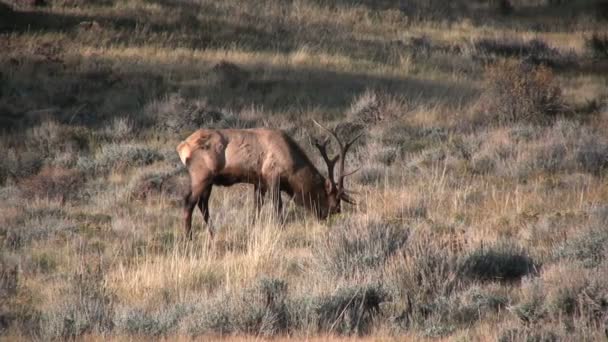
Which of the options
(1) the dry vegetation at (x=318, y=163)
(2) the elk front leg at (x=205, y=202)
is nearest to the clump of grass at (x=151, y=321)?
(1) the dry vegetation at (x=318, y=163)

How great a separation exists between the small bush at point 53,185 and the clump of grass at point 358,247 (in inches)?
224

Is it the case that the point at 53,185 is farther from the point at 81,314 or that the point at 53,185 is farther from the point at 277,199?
the point at 81,314

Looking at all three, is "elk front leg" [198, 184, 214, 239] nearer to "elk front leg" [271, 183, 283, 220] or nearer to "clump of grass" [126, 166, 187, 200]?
"elk front leg" [271, 183, 283, 220]

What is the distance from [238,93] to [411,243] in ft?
44.4

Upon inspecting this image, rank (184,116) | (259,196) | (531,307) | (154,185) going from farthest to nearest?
(184,116) < (154,185) < (259,196) < (531,307)

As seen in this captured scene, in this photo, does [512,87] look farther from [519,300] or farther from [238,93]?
[519,300]

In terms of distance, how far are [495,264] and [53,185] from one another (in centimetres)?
746

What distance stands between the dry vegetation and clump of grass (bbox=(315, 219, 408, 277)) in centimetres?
3

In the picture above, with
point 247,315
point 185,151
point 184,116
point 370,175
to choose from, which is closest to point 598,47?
point 184,116

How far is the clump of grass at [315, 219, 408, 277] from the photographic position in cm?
923

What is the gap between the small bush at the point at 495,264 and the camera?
30.1 ft

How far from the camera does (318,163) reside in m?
16.2

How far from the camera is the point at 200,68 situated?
23969mm

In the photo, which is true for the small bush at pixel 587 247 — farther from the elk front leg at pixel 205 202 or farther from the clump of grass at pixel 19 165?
the clump of grass at pixel 19 165
